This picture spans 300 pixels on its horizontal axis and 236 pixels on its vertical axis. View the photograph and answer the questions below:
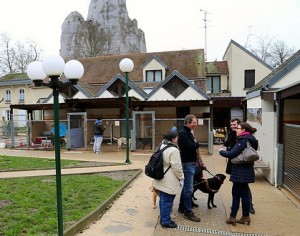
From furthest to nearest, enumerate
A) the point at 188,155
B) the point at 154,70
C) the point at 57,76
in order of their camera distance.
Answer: the point at 154,70 < the point at 188,155 < the point at 57,76

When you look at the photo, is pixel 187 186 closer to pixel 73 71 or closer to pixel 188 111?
pixel 73 71

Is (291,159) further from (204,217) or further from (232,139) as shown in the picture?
(204,217)

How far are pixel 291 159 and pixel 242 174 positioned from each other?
3197 mm

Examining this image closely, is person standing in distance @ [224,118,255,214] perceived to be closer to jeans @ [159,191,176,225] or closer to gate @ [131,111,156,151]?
jeans @ [159,191,176,225]

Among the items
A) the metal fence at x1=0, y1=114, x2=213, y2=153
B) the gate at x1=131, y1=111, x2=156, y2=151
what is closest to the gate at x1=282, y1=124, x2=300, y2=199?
the metal fence at x1=0, y1=114, x2=213, y2=153

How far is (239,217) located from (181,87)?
582 inches

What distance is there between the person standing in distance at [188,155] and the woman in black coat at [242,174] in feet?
1.86

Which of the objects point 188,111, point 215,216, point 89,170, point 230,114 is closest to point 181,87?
point 188,111

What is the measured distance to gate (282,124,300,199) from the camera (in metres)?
7.11

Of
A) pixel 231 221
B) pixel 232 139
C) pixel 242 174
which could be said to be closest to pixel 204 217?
pixel 231 221

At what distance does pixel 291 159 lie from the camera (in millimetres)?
7578

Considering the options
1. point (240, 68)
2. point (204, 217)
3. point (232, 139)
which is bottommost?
point (204, 217)

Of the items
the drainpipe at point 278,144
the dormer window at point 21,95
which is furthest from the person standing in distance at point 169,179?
the dormer window at point 21,95

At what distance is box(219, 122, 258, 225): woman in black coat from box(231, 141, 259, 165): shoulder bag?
0.06m
